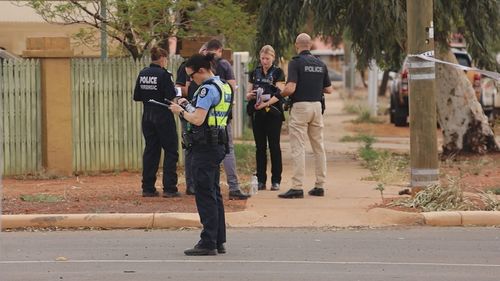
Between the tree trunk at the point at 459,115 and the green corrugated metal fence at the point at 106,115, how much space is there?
461cm

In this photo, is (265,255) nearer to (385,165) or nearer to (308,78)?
(308,78)

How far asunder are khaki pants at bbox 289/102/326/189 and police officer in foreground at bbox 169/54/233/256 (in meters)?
3.06

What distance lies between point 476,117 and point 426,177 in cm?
571

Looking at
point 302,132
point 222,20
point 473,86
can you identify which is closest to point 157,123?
point 302,132

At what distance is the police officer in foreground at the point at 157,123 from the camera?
11781mm

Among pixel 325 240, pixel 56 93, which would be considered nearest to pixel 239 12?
pixel 56 93

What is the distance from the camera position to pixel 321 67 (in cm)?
1203

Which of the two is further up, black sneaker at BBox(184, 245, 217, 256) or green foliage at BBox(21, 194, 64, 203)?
green foliage at BBox(21, 194, 64, 203)

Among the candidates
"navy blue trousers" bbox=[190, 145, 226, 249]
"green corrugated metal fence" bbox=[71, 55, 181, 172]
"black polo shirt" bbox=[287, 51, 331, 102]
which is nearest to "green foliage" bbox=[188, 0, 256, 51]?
"green corrugated metal fence" bbox=[71, 55, 181, 172]

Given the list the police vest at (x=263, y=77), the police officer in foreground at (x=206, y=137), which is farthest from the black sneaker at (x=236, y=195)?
the police officer in foreground at (x=206, y=137)

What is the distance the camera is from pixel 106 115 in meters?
14.7

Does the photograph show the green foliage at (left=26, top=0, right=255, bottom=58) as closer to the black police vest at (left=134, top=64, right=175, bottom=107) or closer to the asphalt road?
the black police vest at (left=134, top=64, right=175, bottom=107)

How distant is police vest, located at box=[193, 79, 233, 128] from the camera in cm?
886

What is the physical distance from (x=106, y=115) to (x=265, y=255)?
6193 millimetres
